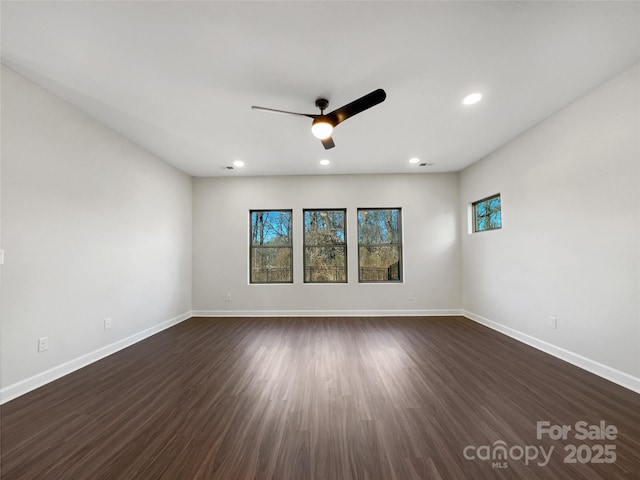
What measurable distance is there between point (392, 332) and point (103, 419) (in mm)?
3312

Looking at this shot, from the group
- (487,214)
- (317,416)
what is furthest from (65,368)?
(487,214)

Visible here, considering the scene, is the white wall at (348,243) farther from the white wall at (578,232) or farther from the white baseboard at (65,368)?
the white baseboard at (65,368)

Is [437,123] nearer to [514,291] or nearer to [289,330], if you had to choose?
[514,291]

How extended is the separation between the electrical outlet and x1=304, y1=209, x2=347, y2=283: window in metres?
3.47

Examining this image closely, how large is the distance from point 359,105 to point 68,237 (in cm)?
309

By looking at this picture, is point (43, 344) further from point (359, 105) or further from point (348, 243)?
point (348, 243)

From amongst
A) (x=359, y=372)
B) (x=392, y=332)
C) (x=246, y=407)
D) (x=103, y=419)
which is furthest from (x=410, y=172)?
(x=103, y=419)

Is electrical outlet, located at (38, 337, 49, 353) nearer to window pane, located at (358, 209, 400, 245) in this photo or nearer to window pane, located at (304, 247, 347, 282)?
window pane, located at (304, 247, 347, 282)

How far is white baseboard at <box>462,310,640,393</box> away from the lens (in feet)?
7.13

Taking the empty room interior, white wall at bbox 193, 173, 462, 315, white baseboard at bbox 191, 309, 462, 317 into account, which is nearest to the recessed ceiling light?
the empty room interior

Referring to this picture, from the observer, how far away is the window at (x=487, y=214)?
3.95m

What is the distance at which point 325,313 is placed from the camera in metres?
4.86

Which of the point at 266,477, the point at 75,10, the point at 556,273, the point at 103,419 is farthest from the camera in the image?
the point at 556,273

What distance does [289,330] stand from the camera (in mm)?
3977
